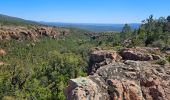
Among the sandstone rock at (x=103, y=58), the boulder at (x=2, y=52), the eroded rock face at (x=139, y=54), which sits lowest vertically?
Answer: the boulder at (x=2, y=52)

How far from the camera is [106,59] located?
70.6 meters

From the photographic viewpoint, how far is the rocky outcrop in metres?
25.4

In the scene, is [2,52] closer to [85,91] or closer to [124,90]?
[124,90]

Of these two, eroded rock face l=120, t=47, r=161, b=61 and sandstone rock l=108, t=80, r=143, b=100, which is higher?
sandstone rock l=108, t=80, r=143, b=100

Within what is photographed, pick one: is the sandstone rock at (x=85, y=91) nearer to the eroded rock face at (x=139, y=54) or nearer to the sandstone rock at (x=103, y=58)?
the eroded rock face at (x=139, y=54)

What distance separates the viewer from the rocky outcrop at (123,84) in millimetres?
25422

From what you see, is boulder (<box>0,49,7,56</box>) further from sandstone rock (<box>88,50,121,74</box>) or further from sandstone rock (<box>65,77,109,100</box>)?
sandstone rock (<box>65,77,109,100</box>)

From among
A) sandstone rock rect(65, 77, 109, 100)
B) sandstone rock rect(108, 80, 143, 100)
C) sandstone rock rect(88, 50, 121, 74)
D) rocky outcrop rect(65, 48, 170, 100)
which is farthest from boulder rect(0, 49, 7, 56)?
sandstone rock rect(108, 80, 143, 100)

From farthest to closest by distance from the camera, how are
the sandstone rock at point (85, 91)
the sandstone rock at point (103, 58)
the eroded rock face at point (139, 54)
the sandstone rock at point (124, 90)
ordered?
1. the sandstone rock at point (103, 58)
2. the eroded rock face at point (139, 54)
3. the sandstone rock at point (124, 90)
4. the sandstone rock at point (85, 91)

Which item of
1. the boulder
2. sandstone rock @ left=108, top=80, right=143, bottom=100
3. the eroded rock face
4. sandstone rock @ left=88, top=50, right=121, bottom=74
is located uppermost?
sandstone rock @ left=108, top=80, right=143, bottom=100

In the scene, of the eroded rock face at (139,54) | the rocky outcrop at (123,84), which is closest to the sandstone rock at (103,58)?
the eroded rock face at (139,54)

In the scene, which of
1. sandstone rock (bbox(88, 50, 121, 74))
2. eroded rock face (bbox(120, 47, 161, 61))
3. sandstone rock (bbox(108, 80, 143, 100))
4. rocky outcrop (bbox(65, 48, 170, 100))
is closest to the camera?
rocky outcrop (bbox(65, 48, 170, 100))

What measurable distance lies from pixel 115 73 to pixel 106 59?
1662 inches

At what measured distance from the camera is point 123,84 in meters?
26.9
